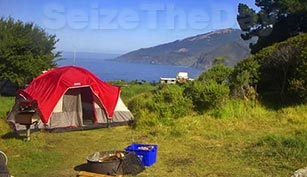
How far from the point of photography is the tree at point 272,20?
2064 centimetres

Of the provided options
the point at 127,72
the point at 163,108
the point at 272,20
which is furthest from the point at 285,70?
the point at 127,72

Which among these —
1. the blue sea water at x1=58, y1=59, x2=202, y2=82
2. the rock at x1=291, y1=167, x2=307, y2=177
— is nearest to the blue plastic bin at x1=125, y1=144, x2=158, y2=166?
the rock at x1=291, y1=167, x2=307, y2=177

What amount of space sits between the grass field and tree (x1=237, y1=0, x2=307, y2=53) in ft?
36.0

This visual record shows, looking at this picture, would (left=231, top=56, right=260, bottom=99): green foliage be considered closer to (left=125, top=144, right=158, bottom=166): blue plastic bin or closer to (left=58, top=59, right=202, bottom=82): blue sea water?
(left=58, top=59, right=202, bottom=82): blue sea water

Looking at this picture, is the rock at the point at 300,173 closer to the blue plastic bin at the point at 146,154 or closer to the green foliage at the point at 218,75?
the blue plastic bin at the point at 146,154

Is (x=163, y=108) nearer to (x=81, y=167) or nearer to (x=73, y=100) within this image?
(x=73, y=100)

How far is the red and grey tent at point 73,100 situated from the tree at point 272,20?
12989 mm

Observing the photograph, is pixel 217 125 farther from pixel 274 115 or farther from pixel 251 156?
pixel 251 156

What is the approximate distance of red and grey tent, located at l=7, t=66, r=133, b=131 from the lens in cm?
1007

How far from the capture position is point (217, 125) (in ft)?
33.4

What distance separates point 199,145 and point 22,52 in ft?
47.9

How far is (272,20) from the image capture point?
2378cm

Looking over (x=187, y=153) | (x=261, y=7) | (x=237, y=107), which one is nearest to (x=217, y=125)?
(x=237, y=107)

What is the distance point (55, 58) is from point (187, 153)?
1655 cm
